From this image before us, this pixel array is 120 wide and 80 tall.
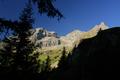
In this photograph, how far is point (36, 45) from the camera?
2944cm

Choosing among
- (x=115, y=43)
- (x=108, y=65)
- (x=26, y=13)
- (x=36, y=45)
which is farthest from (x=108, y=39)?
(x=26, y=13)

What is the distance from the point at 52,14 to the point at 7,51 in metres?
22.5

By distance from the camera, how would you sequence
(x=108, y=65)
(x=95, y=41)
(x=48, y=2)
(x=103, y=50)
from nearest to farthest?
(x=48, y=2) → (x=108, y=65) → (x=103, y=50) → (x=95, y=41)

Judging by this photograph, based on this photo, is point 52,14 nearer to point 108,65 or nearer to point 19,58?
point 108,65

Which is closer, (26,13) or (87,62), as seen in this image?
(87,62)

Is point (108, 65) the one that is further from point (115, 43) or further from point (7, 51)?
point (7, 51)

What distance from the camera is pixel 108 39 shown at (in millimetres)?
26078

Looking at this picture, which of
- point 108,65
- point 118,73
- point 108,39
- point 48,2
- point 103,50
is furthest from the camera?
point 108,39

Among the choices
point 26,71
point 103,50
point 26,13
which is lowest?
point 26,71

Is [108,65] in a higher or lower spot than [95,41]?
lower

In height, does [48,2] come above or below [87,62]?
above

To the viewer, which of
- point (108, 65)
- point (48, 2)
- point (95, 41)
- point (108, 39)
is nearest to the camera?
point (48, 2)

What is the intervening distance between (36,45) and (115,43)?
10.4 m

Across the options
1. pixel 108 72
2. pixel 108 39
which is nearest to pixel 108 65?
pixel 108 72
